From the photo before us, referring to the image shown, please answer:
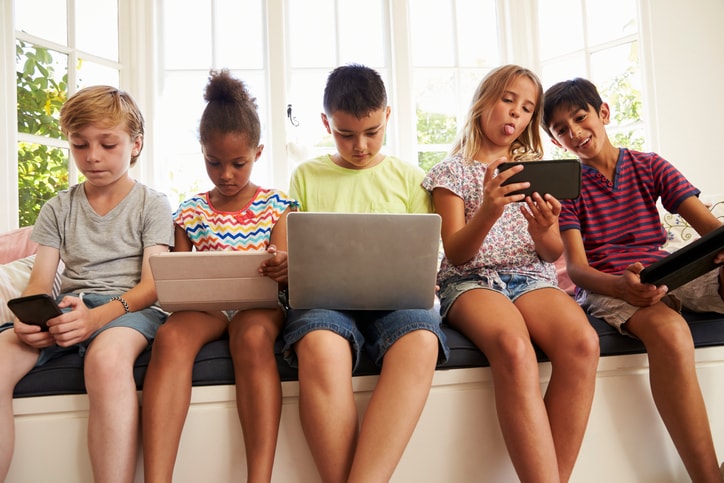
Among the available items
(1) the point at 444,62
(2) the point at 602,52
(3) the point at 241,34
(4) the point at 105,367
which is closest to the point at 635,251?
(4) the point at 105,367

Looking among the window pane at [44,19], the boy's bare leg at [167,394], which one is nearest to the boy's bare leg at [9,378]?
the boy's bare leg at [167,394]

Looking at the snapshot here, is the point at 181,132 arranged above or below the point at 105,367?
above

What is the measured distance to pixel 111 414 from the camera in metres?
1.06

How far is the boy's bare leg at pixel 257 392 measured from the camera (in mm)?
1063

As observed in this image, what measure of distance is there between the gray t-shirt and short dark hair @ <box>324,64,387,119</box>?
19.6 inches

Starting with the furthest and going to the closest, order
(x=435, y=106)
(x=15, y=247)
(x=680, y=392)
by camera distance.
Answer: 1. (x=435, y=106)
2. (x=15, y=247)
3. (x=680, y=392)

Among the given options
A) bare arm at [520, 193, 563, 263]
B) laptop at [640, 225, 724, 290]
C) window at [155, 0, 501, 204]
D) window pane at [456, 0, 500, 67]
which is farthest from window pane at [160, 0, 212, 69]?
laptop at [640, 225, 724, 290]

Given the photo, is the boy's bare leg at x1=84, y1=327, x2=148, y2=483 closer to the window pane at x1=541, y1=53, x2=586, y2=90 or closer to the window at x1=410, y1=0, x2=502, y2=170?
the window at x1=410, y1=0, x2=502, y2=170

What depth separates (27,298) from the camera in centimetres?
103

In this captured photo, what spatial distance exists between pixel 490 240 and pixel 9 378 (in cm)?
107

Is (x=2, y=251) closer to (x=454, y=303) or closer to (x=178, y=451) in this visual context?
(x=178, y=451)

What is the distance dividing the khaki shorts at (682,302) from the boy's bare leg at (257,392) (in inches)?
29.5

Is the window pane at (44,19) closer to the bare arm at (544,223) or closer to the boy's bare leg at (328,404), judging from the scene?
the boy's bare leg at (328,404)

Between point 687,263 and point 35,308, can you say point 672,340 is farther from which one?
point 35,308
